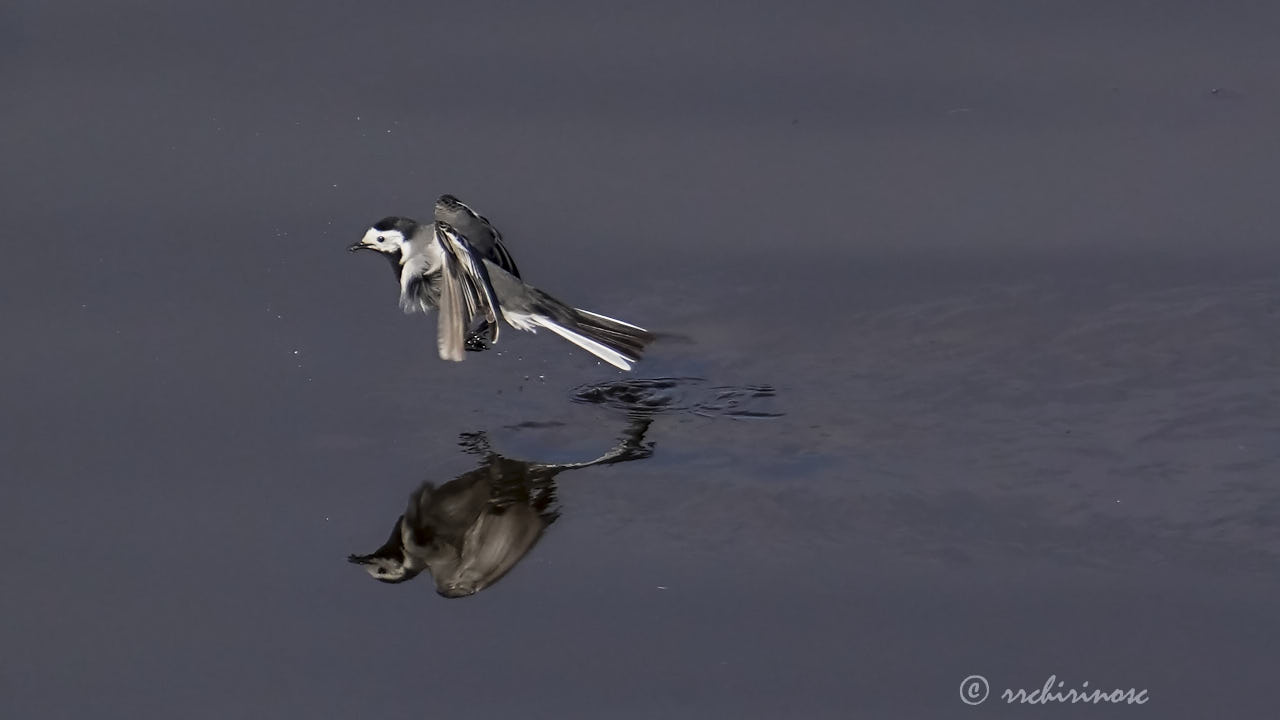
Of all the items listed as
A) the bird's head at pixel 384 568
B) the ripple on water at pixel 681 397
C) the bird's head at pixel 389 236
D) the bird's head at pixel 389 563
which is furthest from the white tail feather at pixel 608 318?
the bird's head at pixel 384 568

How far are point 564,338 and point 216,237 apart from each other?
2.42 meters

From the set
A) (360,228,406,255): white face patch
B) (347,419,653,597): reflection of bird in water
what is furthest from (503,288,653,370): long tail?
(360,228,406,255): white face patch

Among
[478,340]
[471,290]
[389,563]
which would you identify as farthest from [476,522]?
[471,290]

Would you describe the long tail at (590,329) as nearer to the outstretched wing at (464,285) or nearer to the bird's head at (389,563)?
the outstretched wing at (464,285)

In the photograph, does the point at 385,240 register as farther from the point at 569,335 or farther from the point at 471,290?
the point at 569,335

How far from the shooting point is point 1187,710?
6832 mm

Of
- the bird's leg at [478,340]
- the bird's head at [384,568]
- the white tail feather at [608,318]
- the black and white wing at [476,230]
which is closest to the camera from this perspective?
the bird's head at [384,568]

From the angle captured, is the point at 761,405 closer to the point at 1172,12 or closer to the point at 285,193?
the point at 285,193

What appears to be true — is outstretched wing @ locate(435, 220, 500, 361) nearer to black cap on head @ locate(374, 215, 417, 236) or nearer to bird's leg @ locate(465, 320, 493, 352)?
bird's leg @ locate(465, 320, 493, 352)

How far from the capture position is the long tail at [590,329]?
9.47 m

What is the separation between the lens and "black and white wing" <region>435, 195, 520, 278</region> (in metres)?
10.3

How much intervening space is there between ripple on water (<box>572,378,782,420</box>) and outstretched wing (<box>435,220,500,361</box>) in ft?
2.42

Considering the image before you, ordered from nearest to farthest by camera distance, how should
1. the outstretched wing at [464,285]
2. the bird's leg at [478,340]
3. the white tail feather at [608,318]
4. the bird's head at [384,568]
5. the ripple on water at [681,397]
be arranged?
the bird's head at [384,568] → the ripple on water at [681,397] → the outstretched wing at [464,285] → the white tail feather at [608,318] → the bird's leg at [478,340]

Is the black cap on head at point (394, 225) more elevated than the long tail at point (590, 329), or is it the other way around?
the black cap on head at point (394, 225)
